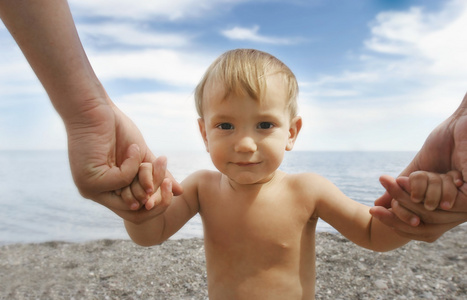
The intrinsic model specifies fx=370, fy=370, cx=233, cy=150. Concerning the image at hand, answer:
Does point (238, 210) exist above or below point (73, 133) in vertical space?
below

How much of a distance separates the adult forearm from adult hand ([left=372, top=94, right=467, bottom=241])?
4.43ft

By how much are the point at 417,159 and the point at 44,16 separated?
168 cm

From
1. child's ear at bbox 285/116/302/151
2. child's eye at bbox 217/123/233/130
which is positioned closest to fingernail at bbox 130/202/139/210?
child's eye at bbox 217/123/233/130

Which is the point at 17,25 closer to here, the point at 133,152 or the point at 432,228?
the point at 133,152

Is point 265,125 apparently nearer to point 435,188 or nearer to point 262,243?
point 262,243

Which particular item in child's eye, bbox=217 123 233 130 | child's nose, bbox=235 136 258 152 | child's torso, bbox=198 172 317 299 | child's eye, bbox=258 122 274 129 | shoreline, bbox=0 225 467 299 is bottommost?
shoreline, bbox=0 225 467 299

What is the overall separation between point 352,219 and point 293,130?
0.56 metres

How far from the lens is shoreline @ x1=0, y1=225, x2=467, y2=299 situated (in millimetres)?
3098

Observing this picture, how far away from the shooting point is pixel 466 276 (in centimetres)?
318

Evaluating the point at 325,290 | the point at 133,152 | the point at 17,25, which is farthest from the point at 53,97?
the point at 325,290

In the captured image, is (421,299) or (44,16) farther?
(421,299)

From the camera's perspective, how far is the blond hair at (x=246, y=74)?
1.73 m

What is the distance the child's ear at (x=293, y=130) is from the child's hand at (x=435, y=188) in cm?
69

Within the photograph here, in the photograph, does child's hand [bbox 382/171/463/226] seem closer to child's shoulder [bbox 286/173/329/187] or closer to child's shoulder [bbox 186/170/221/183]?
child's shoulder [bbox 286/173/329/187]
